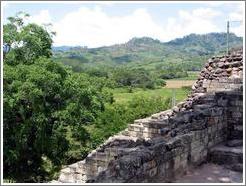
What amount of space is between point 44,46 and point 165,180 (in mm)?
15954

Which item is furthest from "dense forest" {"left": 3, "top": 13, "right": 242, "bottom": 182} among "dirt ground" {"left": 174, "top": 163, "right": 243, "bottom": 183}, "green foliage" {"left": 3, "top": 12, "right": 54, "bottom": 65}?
"dirt ground" {"left": 174, "top": 163, "right": 243, "bottom": 183}

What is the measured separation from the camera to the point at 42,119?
62.6ft

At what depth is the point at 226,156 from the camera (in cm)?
975

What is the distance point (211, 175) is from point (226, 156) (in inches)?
39.9

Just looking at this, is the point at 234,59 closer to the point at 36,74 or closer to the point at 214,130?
the point at 214,130

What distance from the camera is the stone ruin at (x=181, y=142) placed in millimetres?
7285

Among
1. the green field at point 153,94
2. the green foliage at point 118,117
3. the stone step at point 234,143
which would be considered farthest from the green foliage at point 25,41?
the green field at point 153,94

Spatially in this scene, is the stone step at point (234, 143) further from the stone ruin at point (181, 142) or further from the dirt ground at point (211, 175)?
the dirt ground at point (211, 175)

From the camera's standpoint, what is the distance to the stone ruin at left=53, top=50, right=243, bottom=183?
7.29 metres

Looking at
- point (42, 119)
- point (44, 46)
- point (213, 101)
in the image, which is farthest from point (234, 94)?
point (44, 46)

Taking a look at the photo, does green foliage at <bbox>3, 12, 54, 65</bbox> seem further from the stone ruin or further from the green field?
the green field

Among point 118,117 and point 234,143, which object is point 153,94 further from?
point 234,143

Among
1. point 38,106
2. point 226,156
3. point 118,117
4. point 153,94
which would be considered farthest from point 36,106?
point 153,94

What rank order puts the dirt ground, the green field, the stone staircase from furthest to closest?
the green field < the stone staircase < the dirt ground
